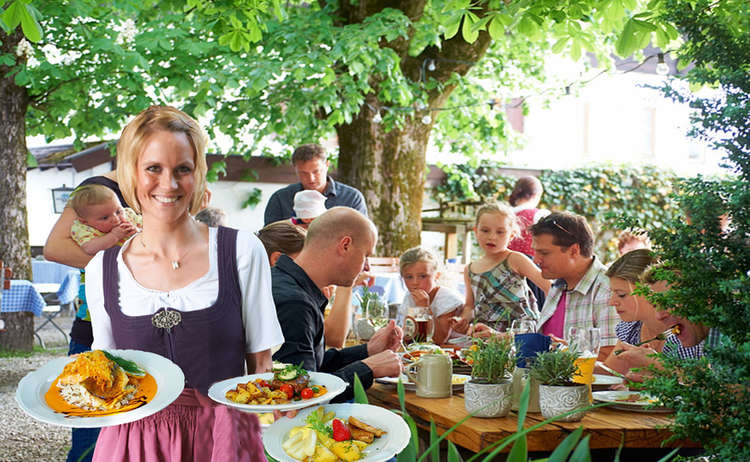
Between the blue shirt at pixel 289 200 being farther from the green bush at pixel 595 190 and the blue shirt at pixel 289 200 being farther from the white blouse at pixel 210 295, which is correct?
the green bush at pixel 595 190

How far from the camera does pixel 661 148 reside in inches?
662

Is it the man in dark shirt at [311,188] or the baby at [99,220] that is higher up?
the man in dark shirt at [311,188]

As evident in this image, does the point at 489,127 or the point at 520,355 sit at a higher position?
the point at 489,127

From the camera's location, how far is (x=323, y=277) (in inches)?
107

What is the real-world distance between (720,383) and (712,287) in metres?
0.19

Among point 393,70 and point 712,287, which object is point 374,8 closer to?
point 393,70

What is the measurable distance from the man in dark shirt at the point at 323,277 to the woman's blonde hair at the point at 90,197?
2.17 feet

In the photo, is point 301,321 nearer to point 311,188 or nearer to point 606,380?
point 606,380

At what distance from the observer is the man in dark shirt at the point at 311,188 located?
543 centimetres

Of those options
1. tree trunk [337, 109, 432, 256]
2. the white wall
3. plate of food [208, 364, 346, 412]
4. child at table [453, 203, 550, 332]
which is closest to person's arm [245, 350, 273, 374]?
plate of food [208, 364, 346, 412]

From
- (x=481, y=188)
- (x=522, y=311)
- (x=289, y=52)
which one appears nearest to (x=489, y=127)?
(x=481, y=188)

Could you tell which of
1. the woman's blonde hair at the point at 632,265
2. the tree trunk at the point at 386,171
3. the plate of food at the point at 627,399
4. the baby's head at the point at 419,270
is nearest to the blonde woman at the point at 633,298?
the woman's blonde hair at the point at 632,265

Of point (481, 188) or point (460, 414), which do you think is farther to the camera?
point (481, 188)

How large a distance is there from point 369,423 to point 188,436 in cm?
38
